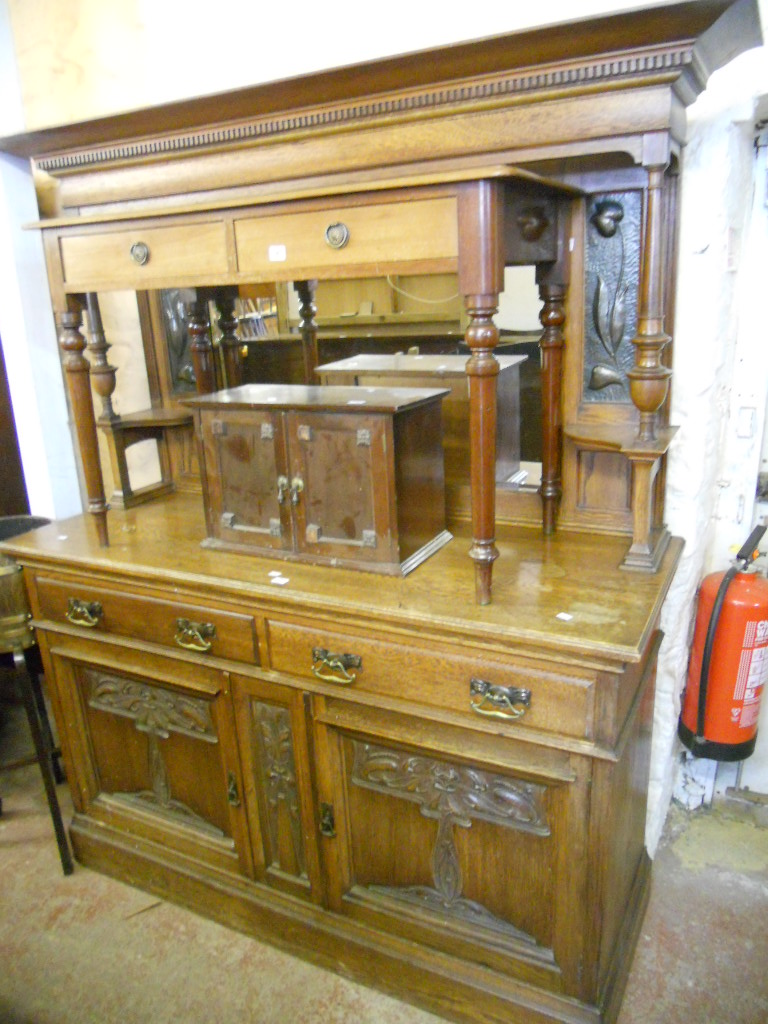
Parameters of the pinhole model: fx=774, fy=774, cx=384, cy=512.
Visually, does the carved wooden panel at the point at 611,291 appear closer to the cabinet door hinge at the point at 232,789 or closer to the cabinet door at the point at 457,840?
the cabinet door at the point at 457,840

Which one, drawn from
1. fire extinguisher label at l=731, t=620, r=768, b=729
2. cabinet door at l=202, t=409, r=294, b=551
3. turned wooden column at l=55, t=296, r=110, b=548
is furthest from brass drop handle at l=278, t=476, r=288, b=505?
fire extinguisher label at l=731, t=620, r=768, b=729

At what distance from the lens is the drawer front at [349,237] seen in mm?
1419

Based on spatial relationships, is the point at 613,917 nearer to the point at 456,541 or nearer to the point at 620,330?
the point at 456,541

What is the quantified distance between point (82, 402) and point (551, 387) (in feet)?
3.93

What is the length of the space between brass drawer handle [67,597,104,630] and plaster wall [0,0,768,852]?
68cm

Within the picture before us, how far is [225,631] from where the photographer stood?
1.83 metres

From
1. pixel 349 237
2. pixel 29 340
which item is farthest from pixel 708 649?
pixel 29 340

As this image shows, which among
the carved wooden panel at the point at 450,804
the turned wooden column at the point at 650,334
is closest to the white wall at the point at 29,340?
the carved wooden panel at the point at 450,804

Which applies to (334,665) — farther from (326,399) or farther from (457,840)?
(326,399)

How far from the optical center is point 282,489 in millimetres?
1830

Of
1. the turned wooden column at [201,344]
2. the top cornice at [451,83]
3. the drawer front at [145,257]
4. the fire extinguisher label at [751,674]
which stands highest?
the top cornice at [451,83]

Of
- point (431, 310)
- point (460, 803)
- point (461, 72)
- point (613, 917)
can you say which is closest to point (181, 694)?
point (460, 803)

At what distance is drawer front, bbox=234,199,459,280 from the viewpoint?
1.42 metres

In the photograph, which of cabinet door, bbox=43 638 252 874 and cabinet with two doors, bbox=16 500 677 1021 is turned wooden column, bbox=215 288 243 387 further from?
cabinet door, bbox=43 638 252 874
